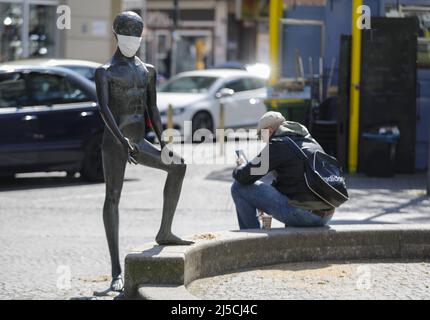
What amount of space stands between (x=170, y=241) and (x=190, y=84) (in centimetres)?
1836

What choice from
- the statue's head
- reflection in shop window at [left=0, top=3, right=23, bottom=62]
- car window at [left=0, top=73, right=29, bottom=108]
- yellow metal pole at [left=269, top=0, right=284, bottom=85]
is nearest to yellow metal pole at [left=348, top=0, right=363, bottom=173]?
yellow metal pole at [left=269, top=0, right=284, bottom=85]

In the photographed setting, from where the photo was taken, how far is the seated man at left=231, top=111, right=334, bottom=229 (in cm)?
912

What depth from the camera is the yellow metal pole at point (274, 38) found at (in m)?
21.0

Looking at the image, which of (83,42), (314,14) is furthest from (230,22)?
(314,14)

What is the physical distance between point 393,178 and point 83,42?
13.1 meters

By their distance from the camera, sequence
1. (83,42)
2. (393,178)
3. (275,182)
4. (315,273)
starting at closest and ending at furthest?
(315,273)
(275,182)
(393,178)
(83,42)

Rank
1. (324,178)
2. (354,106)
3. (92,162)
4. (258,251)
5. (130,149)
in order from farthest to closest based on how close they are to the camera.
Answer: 1. (354,106)
2. (92,162)
3. (324,178)
4. (258,251)
5. (130,149)

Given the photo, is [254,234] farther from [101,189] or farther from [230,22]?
[230,22]

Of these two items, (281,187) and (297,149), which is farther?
(281,187)

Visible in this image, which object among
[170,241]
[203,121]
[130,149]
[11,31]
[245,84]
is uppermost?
[11,31]

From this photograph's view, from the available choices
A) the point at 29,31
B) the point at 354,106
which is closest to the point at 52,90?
the point at 354,106

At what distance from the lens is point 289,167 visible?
30.2ft

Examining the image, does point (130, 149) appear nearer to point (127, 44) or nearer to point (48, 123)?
point (127, 44)

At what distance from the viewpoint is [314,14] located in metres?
22.8
